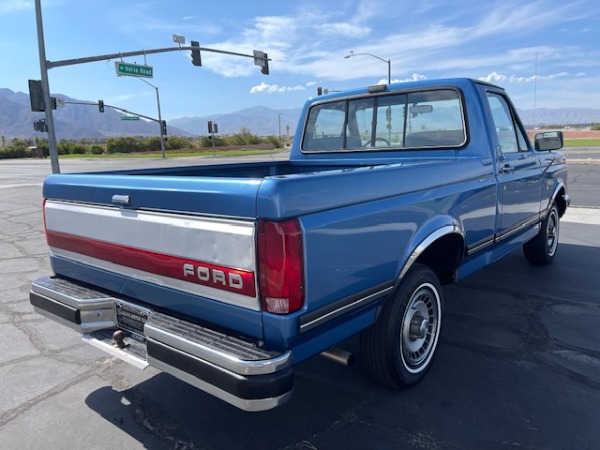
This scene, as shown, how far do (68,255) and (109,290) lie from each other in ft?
1.52

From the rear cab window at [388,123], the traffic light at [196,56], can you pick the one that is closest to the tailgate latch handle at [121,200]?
the rear cab window at [388,123]

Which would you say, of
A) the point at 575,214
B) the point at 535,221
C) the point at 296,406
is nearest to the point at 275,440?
the point at 296,406

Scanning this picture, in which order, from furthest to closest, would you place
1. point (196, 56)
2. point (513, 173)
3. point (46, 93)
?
point (196, 56) → point (46, 93) → point (513, 173)

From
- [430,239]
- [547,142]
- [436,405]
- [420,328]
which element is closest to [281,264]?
[430,239]

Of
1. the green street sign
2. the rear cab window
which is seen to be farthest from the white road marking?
the green street sign

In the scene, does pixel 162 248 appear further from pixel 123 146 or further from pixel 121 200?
pixel 123 146

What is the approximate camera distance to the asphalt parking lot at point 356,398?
8.67 ft

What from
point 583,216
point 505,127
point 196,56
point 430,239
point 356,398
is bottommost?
point 356,398

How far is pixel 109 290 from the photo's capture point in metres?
2.95

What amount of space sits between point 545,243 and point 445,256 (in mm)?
2782

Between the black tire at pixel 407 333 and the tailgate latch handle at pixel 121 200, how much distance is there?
1.57 metres

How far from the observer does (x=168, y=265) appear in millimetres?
2447

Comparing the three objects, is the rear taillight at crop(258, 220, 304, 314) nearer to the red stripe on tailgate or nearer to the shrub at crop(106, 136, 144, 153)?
the red stripe on tailgate

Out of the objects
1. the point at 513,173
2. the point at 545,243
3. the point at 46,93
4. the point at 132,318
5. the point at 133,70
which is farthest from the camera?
the point at 133,70
